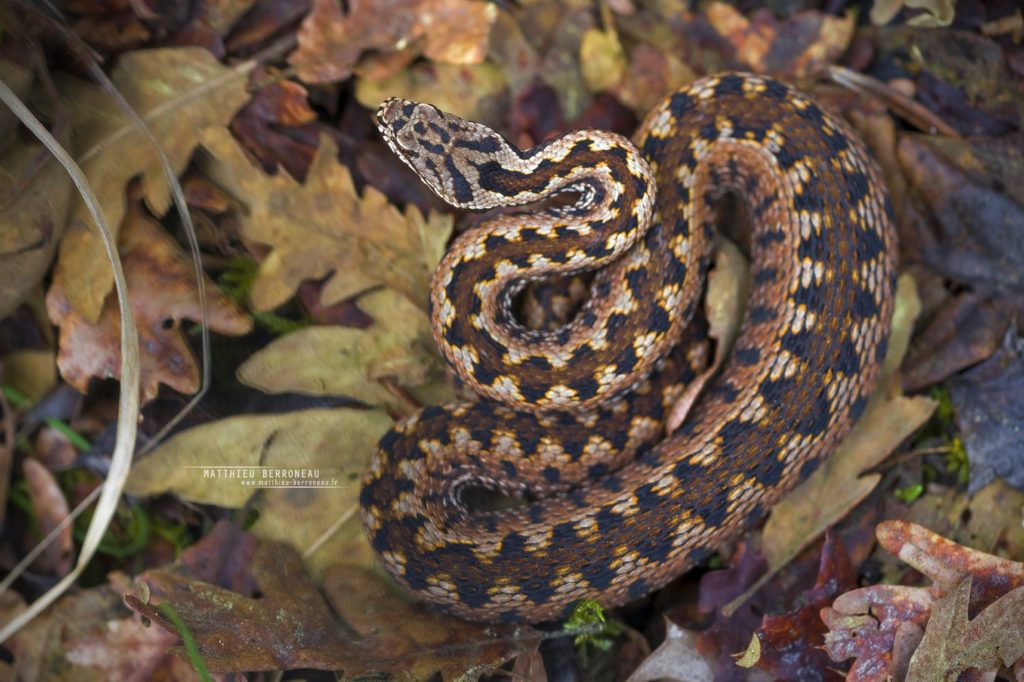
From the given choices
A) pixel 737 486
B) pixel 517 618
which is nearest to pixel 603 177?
pixel 737 486

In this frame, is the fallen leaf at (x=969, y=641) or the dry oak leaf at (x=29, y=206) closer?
the fallen leaf at (x=969, y=641)

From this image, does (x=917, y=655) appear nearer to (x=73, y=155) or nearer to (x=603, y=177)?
(x=603, y=177)

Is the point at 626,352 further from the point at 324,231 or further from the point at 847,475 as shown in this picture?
the point at 324,231

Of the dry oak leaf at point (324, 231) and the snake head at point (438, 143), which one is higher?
the snake head at point (438, 143)

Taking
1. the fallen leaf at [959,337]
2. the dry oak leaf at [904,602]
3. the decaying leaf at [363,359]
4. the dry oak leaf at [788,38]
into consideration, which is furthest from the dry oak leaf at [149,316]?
the fallen leaf at [959,337]

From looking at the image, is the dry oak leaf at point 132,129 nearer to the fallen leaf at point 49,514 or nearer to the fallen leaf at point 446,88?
the fallen leaf at point 446,88

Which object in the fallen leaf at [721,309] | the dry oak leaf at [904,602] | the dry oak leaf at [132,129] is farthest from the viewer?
the fallen leaf at [721,309]

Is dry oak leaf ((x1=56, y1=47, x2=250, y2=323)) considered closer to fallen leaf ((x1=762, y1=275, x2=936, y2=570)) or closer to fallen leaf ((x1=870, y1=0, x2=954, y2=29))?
fallen leaf ((x1=870, y1=0, x2=954, y2=29))

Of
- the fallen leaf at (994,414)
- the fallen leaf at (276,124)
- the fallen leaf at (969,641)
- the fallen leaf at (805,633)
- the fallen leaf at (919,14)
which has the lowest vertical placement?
the fallen leaf at (805,633)
